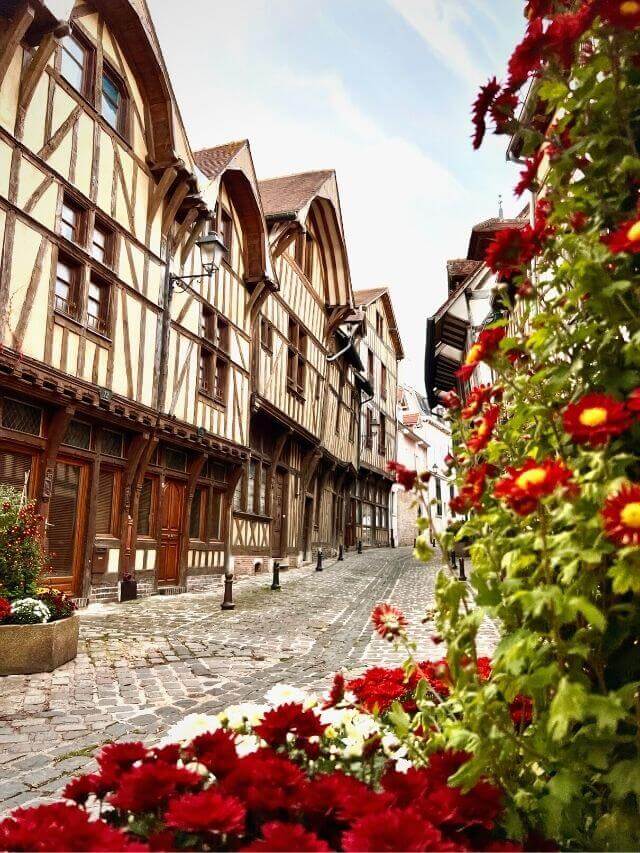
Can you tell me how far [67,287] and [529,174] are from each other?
8551 millimetres

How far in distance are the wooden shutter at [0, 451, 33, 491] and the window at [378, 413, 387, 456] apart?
23183 mm

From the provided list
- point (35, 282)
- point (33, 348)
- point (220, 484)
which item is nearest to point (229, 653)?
point (33, 348)

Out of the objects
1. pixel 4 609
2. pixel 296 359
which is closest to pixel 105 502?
pixel 4 609

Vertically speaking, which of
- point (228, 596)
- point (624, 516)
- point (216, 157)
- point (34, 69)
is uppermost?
point (216, 157)

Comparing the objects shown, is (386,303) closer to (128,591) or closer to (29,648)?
(128,591)

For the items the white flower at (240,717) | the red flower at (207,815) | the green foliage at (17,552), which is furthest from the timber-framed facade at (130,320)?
the red flower at (207,815)

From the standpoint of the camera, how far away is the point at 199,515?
13492 millimetres

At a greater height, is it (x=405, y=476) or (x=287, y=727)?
(x=405, y=476)

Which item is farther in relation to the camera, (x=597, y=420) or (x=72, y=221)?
(x=72, y=221)

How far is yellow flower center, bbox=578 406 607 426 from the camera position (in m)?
1.18

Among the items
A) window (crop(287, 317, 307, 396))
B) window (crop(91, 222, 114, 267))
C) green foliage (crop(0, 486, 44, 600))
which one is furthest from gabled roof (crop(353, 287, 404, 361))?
green foliage (crop(0, 486, 44, 600))

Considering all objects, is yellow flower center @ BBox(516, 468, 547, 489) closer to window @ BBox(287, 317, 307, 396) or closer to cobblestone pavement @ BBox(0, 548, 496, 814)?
cobblestone pavement @ BBox(0, 548, 496, 814)

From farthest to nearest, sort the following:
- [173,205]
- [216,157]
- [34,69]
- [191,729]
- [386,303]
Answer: [386,303] < [216,157] < [173,205] < [34,69] < [191,729]

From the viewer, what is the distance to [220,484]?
1418cm
